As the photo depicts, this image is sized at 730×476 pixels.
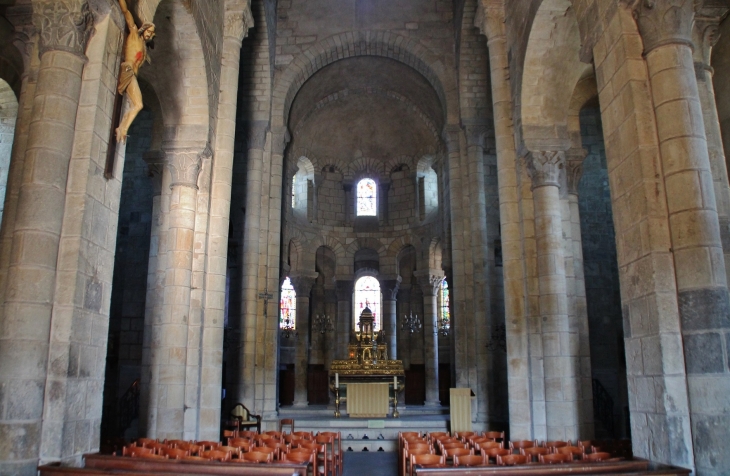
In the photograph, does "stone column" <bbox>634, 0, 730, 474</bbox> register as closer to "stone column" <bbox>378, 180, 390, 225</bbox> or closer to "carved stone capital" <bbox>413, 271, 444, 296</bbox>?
"carved stone capital" <bbox>413, 271, 444, 296</bbox>

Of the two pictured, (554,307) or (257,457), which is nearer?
(257,457)

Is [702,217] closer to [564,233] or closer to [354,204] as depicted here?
[564,233]

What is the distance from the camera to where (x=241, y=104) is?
61.3 ft

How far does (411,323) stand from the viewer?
27047mm

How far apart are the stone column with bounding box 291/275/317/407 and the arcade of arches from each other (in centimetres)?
13

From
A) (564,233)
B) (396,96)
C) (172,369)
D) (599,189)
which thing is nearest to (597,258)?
(599,189)

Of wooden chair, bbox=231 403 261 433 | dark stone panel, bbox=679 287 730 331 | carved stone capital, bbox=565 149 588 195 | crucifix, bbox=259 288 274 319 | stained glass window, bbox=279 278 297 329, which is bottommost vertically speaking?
wooden chair, bbox=231 403 261 433

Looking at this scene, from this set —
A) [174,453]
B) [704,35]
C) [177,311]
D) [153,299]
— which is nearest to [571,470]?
[174,453]

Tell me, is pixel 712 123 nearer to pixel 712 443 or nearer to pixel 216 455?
pixel 712 443

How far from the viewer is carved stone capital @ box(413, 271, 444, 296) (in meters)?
25.7

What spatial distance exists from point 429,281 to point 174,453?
18.9m

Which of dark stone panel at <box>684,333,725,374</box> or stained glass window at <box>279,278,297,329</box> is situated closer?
dark stone panel at <box>684,333,725,374</box>

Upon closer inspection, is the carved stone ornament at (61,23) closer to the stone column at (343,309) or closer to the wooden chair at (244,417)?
the wooden chair at (244,417)

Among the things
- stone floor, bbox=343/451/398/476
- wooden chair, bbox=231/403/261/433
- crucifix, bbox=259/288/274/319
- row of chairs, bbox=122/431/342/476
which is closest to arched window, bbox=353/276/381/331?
crucifix, bbox=259/288/274/319
